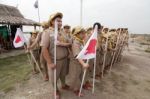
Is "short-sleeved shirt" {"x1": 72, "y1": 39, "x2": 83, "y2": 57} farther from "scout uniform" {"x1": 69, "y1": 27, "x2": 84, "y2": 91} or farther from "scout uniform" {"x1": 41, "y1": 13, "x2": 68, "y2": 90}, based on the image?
"scout uniform" {"x1": 41, "y1": 13, "x2": 68, "y2": 90}

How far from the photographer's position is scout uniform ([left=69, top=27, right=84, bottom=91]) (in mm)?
5156

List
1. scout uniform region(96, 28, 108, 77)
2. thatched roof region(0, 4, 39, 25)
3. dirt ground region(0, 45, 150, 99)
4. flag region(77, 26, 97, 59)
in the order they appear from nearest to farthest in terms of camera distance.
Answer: flag region(77, 26, 97, 59) → dirt ground region(0, 45, 150, 99) → scout uniform region(96, 28, 108, 77) → thatched roof region(0, 4, 39, 25)

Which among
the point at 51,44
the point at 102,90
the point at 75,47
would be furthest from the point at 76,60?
the point at 102,90

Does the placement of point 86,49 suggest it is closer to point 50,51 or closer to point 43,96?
point 50,51

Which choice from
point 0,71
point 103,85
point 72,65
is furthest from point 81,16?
point 72,65

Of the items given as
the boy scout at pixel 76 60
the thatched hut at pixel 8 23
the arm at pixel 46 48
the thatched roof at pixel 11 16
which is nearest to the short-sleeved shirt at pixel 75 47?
the boy scout at pixel 76 60

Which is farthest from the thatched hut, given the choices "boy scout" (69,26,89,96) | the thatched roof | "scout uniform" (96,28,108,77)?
A: "boy scout" (69,26,89,96)

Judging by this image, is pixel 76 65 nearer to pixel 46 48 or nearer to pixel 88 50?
pixel 88 50

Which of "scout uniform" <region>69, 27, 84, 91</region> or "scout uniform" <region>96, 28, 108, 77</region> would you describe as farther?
"scout uniform" <region>96, 28, 108, 77</region>

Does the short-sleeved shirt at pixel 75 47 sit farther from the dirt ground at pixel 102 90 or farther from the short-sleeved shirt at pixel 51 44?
the dirt ground at pixel 102 90

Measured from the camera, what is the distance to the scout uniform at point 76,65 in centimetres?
516

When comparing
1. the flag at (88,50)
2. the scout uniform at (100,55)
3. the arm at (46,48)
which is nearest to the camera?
the arm at (46,48)

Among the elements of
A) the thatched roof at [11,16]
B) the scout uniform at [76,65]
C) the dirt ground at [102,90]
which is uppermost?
the thatched roof at [11,16]

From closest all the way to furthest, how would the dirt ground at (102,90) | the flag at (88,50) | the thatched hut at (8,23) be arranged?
the flag at (88,50) → the dirt ground at (102,90) → the thatched hut at (8,23)
